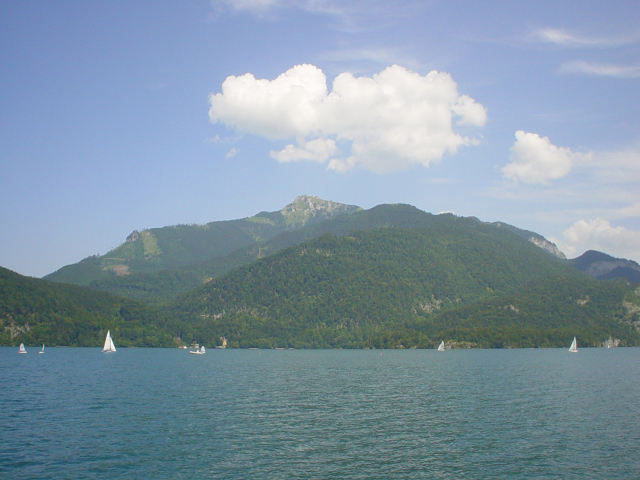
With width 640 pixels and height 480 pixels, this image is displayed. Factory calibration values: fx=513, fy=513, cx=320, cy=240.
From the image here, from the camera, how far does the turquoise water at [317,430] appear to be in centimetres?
4322

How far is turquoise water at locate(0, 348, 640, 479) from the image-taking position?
43.2 metres

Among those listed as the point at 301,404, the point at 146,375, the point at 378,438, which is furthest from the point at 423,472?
the point at 146,375

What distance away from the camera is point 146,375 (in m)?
121

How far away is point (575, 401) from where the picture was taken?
78500mm

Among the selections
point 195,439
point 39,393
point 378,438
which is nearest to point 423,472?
point 378,438

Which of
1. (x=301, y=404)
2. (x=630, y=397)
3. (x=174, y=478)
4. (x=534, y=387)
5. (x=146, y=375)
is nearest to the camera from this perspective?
(x=174, y=478)

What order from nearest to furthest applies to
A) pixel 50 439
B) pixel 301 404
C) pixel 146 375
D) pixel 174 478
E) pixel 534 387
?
pixel 174 478, pixel 50 439, pixel 301 404, pixel 534 387, pixel 146 375

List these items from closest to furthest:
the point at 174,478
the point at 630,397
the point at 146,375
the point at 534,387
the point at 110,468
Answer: the point at 174,478, the point at 110,468, the point at 630,397, the point at 534,387, the point at 146,375

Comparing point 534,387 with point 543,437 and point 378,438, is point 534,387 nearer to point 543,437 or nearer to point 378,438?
point 543,437

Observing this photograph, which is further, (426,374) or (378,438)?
(426,374)

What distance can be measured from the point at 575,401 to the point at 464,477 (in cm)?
4658

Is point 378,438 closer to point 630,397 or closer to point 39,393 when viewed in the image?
point 630,397

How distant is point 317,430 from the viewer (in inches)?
2251

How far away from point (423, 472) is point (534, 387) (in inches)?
2461
